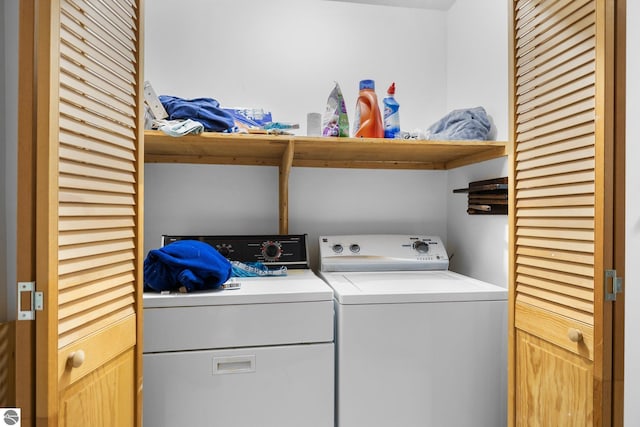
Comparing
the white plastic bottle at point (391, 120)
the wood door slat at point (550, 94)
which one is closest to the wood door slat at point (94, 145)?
the white plastic bottle at point (391, 120)

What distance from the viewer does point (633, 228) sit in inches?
54.7

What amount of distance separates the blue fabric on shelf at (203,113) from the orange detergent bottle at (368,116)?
65 cm

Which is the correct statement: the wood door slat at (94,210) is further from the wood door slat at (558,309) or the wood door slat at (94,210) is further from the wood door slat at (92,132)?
the wood door slat at (558,309)

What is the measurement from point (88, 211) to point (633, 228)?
178 cm

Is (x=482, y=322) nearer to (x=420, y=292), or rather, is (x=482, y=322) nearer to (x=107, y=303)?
(x=420, y=292)

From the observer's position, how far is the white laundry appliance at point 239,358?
151cm

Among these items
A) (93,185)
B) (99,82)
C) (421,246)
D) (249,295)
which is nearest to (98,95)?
(99,82)

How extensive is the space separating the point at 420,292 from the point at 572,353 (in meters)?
0.57

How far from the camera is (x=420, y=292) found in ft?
5.40

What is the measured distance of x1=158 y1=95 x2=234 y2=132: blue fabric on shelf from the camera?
1818mm

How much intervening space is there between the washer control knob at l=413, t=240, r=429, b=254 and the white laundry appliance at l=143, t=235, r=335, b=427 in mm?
856

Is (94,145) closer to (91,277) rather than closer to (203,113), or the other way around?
(91,277)

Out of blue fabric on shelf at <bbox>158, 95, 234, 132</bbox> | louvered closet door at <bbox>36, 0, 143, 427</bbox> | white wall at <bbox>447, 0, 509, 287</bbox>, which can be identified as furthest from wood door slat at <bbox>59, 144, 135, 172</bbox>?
white wall at <bbox>447, 0, 509, 287</bbox>

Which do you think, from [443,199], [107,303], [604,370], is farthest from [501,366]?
[107,303]
